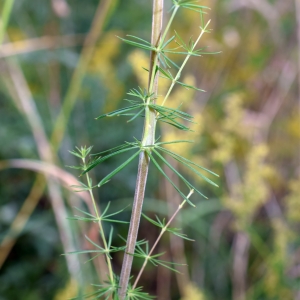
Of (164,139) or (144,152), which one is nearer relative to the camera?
(144,152)

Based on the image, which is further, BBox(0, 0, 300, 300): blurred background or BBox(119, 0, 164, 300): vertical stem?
BBox(0, 0, 300, 300): blurred background

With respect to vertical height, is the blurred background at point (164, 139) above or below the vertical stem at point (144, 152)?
below

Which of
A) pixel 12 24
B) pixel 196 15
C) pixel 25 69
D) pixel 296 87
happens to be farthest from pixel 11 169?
pixel 296 87

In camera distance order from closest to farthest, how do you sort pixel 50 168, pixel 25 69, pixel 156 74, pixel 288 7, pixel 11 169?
pixel 156 74 < pixel 50 168 < pixel 11 169 < pixel 25 69 < pixel 288 7

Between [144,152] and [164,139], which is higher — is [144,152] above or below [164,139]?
above

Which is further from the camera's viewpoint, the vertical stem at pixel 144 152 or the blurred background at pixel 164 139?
the blurred background at pixel 164 139

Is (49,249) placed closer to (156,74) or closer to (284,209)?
(284,209)

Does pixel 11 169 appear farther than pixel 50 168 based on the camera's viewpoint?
Yes

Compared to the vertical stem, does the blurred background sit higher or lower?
lower
